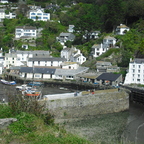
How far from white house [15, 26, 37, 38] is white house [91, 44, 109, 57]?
45.4 ft

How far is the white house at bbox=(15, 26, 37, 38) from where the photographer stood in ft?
160

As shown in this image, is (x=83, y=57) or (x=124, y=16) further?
(x=124, y=16)

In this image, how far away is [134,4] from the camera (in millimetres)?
44875

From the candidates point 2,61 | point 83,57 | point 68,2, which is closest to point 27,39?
point 2,61

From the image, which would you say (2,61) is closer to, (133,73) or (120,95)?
(133,73)

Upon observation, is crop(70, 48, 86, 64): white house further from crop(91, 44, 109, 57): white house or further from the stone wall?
the stone wall

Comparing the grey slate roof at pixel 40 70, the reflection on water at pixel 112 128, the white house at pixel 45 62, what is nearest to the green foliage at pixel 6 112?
the reflection on water at pixel 112 128

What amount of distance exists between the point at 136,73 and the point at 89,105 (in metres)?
11.5

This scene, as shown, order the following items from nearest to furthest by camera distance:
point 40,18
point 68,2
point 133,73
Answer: point 133,73, point 40,18, point 68,2

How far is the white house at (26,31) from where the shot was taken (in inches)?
1921

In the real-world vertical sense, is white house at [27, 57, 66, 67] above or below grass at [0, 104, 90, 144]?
above

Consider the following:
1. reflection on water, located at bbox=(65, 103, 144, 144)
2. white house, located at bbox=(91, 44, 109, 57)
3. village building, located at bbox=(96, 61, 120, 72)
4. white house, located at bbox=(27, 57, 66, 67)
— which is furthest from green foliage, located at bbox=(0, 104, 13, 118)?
white house, located at bbox=(91, 44, 109, 57)

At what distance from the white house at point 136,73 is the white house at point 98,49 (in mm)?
11011

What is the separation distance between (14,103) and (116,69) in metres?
23.0
